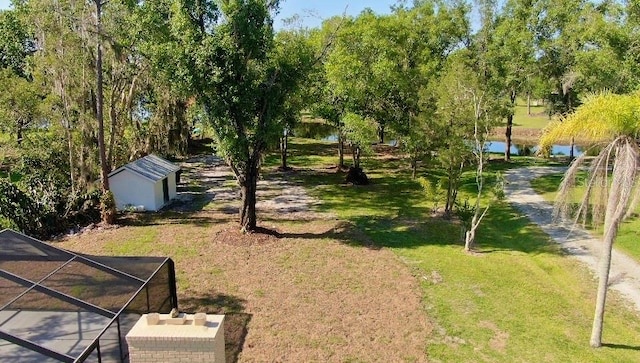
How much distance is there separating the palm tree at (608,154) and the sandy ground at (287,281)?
14.1ft

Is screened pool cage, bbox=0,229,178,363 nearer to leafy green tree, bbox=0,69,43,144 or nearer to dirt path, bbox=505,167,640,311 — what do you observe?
dirt path, bbox=505,167,640,311

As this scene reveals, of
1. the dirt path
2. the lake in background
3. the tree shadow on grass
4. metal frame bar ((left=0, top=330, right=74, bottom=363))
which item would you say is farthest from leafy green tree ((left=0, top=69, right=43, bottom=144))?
the lake in background

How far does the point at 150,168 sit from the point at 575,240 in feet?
55.6

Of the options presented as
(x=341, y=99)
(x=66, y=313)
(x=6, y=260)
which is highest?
(x=341, y=99)

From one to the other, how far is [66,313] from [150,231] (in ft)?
29.5

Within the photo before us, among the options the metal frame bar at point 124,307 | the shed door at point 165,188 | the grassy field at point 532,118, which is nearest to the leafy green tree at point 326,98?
the shed door at point 165,188

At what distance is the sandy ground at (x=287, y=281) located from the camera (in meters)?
10.4

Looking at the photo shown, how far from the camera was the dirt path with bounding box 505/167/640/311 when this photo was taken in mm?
13681

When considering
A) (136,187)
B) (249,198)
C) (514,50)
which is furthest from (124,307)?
(514,50)

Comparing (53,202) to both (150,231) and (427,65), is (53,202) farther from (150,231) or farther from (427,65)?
(427,65)

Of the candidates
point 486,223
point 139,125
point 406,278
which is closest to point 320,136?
point 139,125

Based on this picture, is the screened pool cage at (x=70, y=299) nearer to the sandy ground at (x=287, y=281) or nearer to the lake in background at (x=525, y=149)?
the sandy ground at (x=287, y=281)

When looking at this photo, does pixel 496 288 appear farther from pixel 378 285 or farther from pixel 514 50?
pixel 514 50

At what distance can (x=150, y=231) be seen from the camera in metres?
17.8
